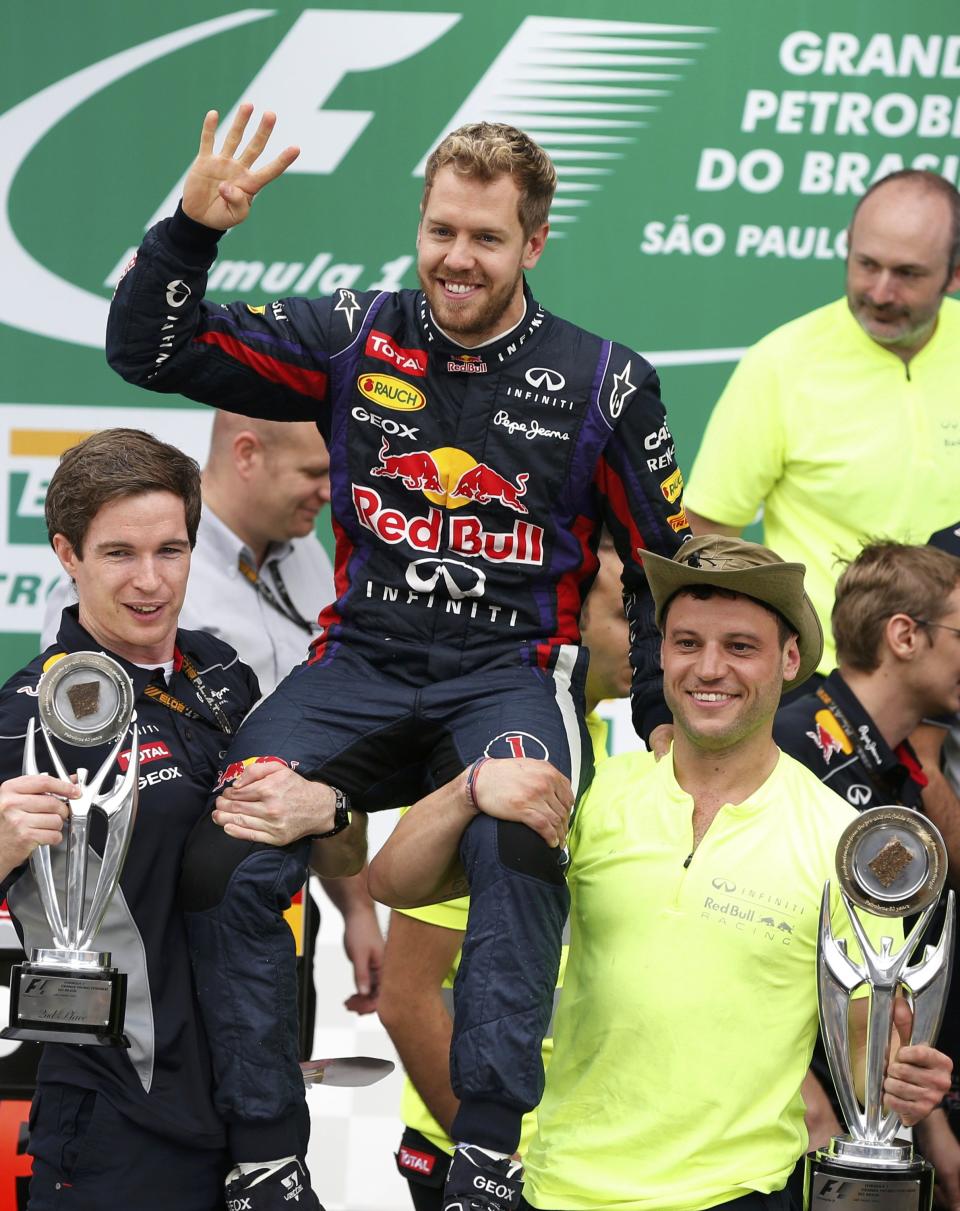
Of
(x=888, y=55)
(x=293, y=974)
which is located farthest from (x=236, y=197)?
(x=888, y=55)

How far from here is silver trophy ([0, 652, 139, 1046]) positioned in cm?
264

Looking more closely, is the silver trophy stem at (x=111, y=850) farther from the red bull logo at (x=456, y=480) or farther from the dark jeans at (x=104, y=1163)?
the red bull logo at (x=456, y=480)

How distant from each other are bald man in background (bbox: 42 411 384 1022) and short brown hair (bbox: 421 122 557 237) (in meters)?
1.55

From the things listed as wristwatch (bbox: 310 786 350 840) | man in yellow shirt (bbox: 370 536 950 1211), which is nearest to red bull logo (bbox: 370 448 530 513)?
man in yellow shirt (bbox: 370 536 950 1211)

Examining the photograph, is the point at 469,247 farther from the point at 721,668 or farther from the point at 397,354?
the point at 721,668

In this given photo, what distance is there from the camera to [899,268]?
14.3ft

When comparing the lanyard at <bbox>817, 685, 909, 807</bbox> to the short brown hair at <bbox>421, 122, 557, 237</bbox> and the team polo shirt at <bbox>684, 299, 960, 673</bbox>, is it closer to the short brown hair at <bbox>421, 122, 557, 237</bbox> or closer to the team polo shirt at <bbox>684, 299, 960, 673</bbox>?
the team polo shirt at <bbox>684, 299, 960, 673</bbox>

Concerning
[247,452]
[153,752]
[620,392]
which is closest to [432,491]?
[620,392]

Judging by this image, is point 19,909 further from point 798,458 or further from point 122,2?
point 122,2

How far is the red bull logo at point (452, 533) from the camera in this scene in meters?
3.11

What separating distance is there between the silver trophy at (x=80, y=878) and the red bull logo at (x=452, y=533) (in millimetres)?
589

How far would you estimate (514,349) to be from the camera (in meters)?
3.16

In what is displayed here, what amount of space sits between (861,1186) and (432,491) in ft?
4.04

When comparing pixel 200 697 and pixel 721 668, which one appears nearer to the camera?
pixel 721 668
